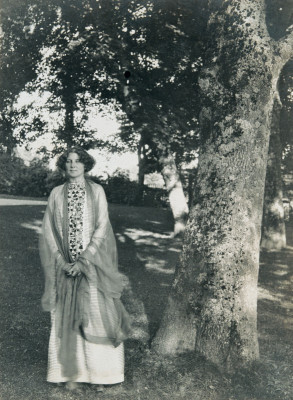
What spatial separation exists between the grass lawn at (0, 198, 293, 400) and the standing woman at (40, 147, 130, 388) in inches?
10.8

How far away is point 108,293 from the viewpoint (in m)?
3.98

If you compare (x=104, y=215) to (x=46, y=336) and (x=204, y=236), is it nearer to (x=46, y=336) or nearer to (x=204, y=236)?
(x=204, y=236)

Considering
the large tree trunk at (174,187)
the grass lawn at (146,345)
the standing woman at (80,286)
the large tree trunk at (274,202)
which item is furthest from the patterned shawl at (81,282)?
the large tree trunk at (174,187)

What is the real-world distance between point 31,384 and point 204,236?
2367mm

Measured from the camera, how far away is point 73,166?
3949 mm

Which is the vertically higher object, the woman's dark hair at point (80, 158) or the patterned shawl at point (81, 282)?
the woman's dark hair at point (80, 158)

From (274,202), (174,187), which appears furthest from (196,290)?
(174,187)

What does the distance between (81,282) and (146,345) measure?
4.98 ft

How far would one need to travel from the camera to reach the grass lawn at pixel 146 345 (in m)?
3.96

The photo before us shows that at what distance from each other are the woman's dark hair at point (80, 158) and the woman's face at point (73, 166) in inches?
1.4

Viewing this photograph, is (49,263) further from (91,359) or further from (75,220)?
(91,359)

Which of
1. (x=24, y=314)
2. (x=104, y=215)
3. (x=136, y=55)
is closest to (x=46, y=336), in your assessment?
(x=24, y=314)

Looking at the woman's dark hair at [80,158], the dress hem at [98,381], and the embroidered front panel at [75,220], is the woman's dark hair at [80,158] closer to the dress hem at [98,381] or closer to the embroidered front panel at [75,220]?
the embroidered front panel at [75,220]

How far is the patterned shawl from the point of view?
12.7 feet
